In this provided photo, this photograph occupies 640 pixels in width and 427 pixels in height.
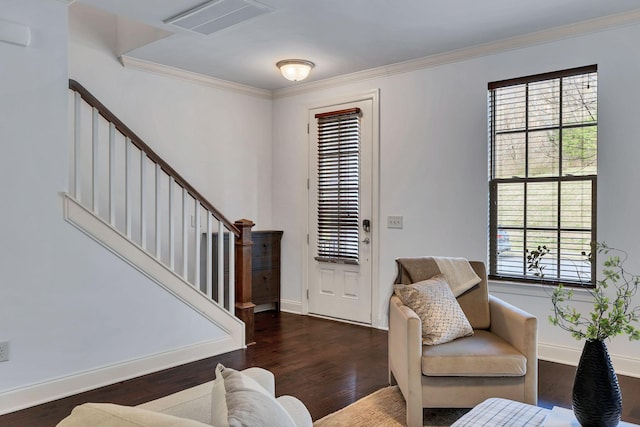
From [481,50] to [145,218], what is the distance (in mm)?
3097

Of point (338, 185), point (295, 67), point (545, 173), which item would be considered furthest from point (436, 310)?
point (295, 67)

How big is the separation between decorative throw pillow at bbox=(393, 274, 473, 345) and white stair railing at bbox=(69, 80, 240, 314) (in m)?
1.74

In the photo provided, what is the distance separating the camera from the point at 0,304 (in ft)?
9.28

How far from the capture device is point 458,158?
4.29 metres

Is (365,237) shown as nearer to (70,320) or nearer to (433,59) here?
(433,59)

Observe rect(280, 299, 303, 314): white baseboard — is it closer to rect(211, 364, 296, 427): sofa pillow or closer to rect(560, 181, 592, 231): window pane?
rect(560, 181, 592, 231): window pane

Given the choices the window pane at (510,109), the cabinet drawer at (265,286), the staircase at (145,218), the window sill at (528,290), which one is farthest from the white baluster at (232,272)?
the window pane at (510,109)

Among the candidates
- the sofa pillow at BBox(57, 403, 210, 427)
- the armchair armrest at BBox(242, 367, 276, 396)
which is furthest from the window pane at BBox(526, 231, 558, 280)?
the sofa pillow at BBox(57, 403, 210, 427)

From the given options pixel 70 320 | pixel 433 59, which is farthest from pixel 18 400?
pixel 433 59

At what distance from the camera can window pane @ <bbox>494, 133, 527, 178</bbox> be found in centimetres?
397

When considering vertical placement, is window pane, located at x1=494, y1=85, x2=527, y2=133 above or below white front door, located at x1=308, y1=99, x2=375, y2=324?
above

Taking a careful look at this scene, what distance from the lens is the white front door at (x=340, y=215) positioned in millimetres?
4969

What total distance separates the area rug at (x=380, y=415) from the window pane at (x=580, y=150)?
201 cm

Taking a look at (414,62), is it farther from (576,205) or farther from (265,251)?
(265,251)
